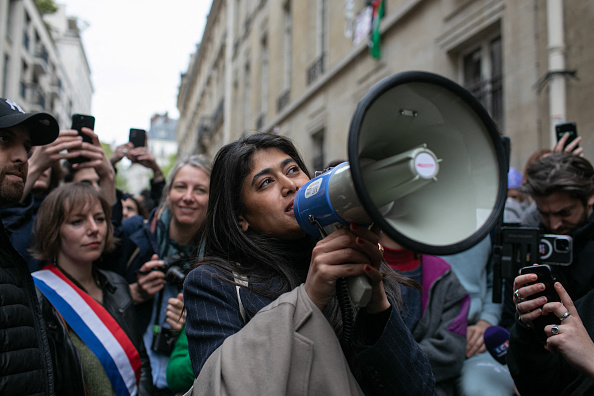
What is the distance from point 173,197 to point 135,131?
0.93 meters

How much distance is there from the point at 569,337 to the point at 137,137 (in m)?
3.19

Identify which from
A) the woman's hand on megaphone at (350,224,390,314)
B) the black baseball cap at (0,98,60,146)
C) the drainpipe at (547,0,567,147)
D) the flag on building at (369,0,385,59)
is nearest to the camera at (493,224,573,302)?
the woman's hand on megaphone at (350,224,390,314)

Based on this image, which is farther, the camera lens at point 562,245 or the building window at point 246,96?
the building window at point 246,96

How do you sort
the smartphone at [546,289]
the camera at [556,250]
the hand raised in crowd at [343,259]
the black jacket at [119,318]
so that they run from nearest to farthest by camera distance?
1. the hand raised in crowd at [343,259]
2. the smartphone at [546,289]
3. the black jacket at [119,318]
4. the camera at [556,250]

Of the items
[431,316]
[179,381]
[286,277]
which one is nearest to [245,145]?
[286,277]

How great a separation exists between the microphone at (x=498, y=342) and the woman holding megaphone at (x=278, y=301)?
3.28 ft

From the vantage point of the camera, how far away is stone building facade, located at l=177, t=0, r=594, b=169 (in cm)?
487

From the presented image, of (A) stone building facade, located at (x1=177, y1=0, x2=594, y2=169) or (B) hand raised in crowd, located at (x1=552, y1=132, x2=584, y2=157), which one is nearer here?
(B) hand raised in crowd, located at (x1=552, y1=132, x2=584, y2=157)

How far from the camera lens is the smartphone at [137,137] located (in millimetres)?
3816

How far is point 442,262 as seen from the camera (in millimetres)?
2746

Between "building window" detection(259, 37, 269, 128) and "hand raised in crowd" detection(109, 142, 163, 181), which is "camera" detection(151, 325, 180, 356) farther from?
"building window" detection(259, 37, 269, 128)

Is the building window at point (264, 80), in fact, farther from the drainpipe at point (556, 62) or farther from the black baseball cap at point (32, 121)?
the black baseball cap at point (32, 121)

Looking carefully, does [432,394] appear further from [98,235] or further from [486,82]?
[486,82]

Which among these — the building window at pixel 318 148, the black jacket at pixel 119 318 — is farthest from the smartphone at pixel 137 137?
the building window at pixel 318 148
